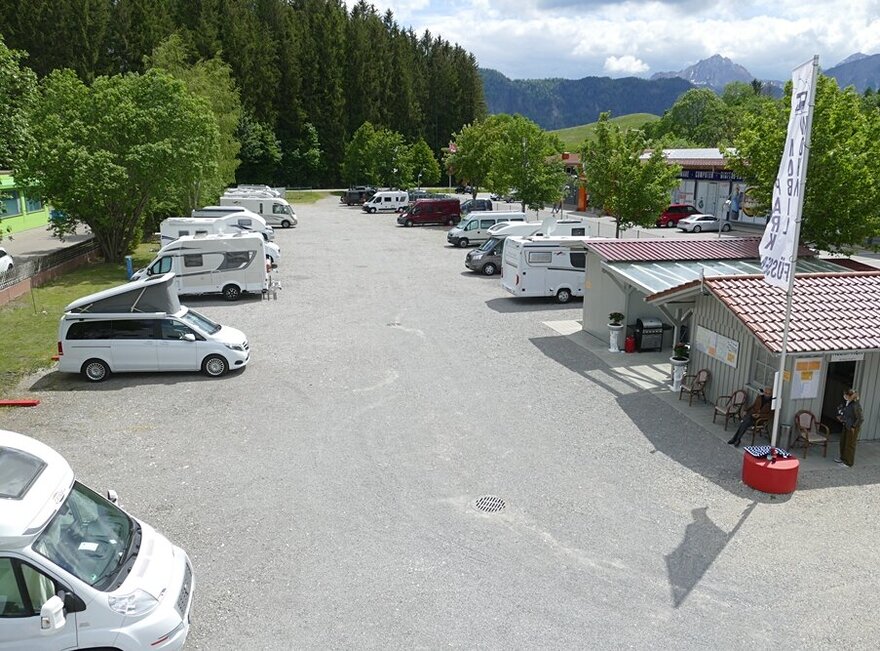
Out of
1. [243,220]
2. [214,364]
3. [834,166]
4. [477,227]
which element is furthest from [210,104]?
[834,166]

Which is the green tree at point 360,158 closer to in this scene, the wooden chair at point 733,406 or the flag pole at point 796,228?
Answer: the wooden chair at point 733,406

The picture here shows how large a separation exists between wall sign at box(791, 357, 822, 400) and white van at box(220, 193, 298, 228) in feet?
130

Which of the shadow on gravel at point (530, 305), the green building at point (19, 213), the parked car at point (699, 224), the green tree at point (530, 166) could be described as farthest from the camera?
the parked car at point (699, 224)

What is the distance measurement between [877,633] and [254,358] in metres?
14.1

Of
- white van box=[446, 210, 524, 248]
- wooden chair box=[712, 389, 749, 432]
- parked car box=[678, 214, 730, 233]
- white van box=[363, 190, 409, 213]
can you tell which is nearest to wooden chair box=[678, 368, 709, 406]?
wooden chair box=[712, 389, 749, 432]

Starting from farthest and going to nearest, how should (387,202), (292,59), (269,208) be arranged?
(292,59)
(387,202)
(269,208)

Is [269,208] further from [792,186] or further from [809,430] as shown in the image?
[792,186]

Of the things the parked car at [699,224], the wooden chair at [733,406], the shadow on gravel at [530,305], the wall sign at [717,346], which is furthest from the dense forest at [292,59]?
the wooden chair at [733,406]

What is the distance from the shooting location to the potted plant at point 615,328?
18.8m

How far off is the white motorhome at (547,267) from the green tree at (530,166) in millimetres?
18824

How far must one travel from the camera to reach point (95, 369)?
16.0m

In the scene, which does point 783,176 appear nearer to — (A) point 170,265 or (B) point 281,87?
(A) point 170,265

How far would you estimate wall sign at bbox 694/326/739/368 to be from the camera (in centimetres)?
1400

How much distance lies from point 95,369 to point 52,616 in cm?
1119
